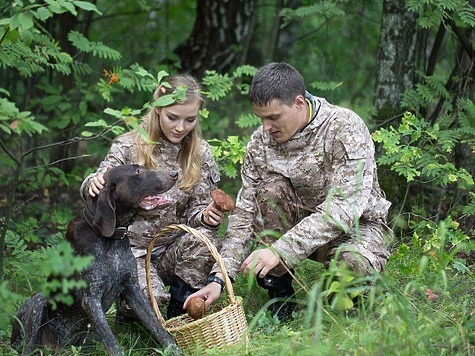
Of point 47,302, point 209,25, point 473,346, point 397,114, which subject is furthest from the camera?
point 209,25

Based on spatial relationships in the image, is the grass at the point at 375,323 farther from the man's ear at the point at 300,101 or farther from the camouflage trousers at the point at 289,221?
the man's ear at the point at 300,101

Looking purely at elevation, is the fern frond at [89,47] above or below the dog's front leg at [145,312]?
above

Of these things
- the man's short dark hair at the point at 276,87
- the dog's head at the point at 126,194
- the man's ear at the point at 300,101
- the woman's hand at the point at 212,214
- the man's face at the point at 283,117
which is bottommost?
the woman's hand at the point at 212,214

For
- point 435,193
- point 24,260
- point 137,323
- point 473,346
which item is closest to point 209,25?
point 435,193

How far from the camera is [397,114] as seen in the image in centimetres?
736

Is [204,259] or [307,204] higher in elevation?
[307,204]

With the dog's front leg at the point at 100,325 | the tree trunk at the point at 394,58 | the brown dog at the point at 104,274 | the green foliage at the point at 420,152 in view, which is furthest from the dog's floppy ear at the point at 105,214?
the tree trunk at the point at 394,58

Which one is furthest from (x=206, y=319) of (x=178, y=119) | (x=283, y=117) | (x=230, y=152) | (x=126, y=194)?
(x=230, y=152)

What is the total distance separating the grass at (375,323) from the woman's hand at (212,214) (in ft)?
2.27

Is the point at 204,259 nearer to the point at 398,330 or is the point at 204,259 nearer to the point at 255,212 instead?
the point at 255,212

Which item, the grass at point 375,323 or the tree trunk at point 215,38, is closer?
the grass at point 375,323

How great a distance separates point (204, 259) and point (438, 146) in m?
2.38

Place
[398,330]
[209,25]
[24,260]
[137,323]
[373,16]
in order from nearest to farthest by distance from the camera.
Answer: [398,330]
[137,323]
[24,260]
[209,25]
[373,16]

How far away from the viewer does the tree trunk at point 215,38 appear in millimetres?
9977
